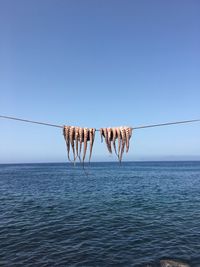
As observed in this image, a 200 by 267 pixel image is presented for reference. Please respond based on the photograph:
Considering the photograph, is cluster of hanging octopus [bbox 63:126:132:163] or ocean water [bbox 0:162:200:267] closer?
cluster of hanging octopus [bbox 63:126:132:163]

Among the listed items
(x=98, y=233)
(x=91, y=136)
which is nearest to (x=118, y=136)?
(x=91, y=136)

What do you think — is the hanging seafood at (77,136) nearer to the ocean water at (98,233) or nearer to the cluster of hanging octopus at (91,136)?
the cluster of hanging octopus at (91,136)

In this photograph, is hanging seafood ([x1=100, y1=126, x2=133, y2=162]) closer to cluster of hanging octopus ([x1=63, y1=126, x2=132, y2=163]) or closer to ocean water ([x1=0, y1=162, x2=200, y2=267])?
cluster of hanging octopus ([x1=63, y1=126, x2=132, y2=163])

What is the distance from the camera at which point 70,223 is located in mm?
25953

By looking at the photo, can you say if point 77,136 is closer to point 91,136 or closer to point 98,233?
point 91,136

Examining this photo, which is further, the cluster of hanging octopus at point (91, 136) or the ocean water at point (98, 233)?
the ocean water at point (98, 233)

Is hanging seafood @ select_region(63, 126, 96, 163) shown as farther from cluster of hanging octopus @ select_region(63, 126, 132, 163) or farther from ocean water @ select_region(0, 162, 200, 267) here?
ocean water @ select_region(0, 162, 200, 267)

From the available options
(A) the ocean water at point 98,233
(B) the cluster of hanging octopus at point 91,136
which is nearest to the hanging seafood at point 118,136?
(B) the cluster of hanging octopus at point 91,136

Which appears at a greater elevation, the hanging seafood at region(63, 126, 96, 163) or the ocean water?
the hanging seafood at region(63, 126, 96, 163)

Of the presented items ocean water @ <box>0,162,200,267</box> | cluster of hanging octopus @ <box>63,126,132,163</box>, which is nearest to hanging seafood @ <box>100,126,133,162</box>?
cluster of hanging octopus @ <box>63,126,132,163</box>

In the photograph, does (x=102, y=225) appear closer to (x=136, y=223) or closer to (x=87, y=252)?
(x=136, y=223)

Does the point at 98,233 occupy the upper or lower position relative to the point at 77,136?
lower

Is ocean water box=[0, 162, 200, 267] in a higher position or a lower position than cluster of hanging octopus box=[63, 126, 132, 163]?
lower

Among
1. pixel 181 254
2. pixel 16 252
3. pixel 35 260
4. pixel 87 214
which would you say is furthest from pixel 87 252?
pixel 87 214
